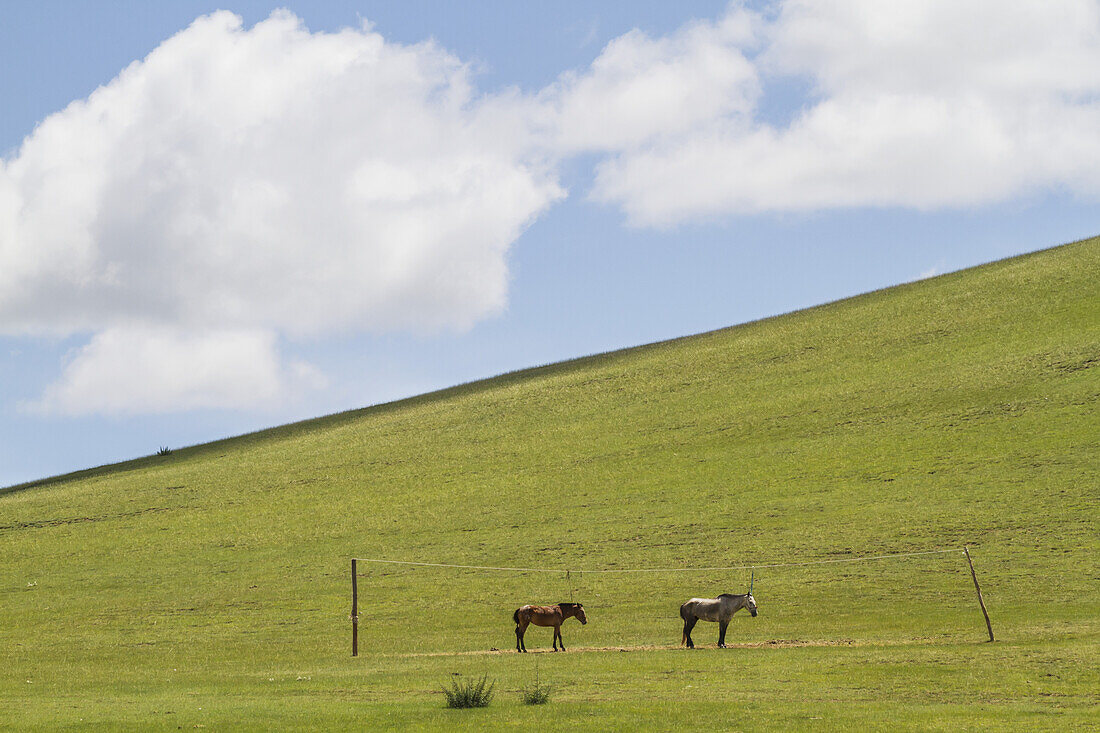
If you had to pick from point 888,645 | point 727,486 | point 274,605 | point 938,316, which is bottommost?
point 888,645

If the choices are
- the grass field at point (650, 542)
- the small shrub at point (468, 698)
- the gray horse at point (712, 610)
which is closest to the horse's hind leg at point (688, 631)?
the gray horse at point (712, 610)

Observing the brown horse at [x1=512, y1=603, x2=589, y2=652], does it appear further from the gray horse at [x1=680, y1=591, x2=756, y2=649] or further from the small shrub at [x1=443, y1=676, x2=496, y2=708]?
the small shrub at [x1=443, y1=676, x2=496, y2=708]

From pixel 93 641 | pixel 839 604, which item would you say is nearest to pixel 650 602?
pixel 839 604

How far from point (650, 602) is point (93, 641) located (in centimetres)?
1791

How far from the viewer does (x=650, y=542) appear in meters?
41.1

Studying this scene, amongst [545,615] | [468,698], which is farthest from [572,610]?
[468,698]

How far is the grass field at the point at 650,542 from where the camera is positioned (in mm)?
19594

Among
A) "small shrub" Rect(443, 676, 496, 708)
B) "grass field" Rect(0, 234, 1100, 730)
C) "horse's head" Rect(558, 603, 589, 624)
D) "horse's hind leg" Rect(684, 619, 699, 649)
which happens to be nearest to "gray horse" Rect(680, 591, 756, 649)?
"horse's hind leg" Rect(684, 619, 699, 649)

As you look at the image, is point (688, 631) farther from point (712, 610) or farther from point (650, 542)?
point (650, 542)

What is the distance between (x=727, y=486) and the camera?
47156 mm

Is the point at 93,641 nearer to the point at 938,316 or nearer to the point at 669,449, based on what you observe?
the point at 669,449

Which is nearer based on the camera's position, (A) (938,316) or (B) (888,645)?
(B) (888,645)

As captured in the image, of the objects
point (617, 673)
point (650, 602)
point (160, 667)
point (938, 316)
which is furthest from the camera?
point (938, 316)

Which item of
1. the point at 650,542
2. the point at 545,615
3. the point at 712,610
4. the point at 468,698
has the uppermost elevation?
the point at 650,542
